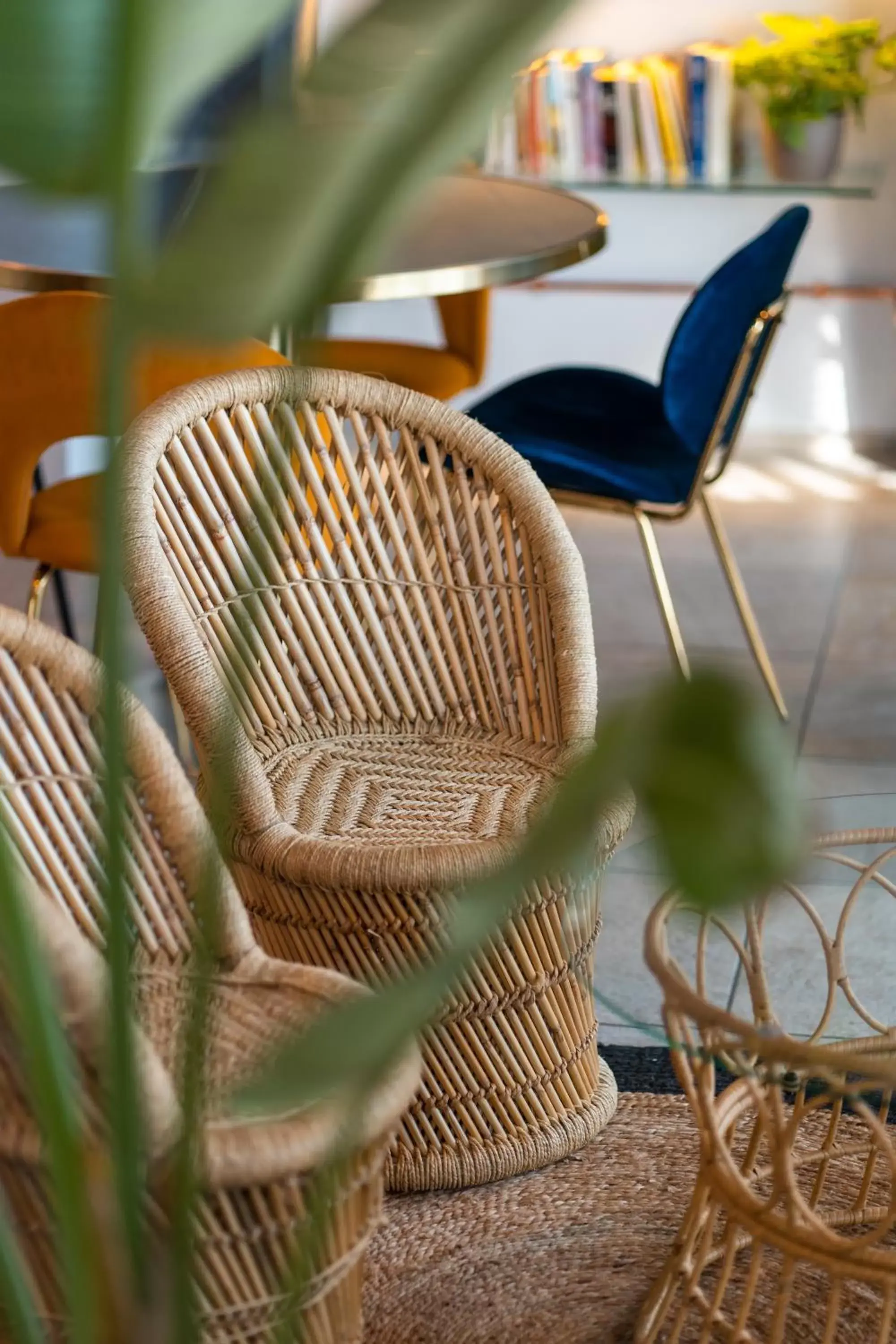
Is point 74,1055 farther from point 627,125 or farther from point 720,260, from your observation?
point 720,260

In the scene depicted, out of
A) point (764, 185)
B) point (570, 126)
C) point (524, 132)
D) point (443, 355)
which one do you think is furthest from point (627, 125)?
point (443, 355)

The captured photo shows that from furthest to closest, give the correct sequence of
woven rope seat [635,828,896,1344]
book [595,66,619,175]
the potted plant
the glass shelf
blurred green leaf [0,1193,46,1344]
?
book [595,66,619,175] → the glass shelf → the potted plant → woven rope seat [635,828,896,1344] → blurred green leaf [0,1193,46,1344]

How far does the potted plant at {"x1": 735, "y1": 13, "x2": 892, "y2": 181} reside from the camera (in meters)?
4.31

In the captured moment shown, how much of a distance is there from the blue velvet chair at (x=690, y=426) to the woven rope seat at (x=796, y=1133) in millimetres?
Answer: 952

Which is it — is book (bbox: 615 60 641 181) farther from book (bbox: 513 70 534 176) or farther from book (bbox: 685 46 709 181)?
book (bbox: 513 70 534 176)

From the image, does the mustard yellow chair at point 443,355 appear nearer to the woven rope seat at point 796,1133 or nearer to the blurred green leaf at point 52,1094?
the woven rope seat at point 796,1133

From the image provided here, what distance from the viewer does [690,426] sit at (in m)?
2.75

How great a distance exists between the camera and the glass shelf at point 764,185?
4.42 meters

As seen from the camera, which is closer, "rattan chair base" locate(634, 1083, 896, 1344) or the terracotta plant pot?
"rattan chair base" locate(634, 1083, 896, 1344)

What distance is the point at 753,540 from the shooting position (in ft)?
13.3

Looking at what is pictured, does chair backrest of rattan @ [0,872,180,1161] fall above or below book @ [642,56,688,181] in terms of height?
below

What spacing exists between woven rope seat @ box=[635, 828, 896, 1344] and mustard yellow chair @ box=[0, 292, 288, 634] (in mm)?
1009

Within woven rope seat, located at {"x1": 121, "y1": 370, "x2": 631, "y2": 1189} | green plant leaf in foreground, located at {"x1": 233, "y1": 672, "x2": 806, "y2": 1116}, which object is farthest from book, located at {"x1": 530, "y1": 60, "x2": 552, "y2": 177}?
green plant leaf in foreground, located at {"x1": 233, "y1": 672, "x2": 806, "y2": 1116}

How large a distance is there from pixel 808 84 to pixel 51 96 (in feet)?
13.8
